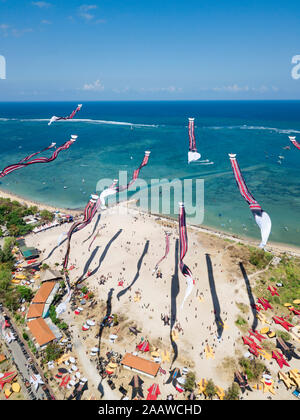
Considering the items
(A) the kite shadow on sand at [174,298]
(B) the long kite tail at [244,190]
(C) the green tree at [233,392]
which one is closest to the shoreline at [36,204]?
(A) the kite shadow on sand at [174,298]

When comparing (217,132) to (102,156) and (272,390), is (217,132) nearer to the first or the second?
(102,156)

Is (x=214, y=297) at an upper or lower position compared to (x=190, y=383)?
upper

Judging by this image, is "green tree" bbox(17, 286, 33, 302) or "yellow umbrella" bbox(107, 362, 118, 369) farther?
"green tree" bbox(17, 286, 33, 302)

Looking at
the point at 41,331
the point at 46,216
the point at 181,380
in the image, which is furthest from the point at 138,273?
the point at 46,216

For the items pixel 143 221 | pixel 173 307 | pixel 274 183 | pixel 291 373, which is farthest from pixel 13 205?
pixel 274 183

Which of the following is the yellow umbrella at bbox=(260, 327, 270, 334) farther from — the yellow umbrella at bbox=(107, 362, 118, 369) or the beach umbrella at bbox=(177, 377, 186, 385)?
the yellow umbrella at bbox=(107, 362, 118, 369)

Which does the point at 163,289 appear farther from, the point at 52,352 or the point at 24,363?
the point at 24,363

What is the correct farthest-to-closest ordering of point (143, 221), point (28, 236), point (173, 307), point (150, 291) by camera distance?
point (143, 221) → point (28, 236) → point (150, 291) → point (173, 307)

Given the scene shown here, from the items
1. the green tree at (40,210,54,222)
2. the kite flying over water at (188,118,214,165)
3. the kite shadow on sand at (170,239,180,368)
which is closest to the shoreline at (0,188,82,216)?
the green tree at (40,210,54,222)
